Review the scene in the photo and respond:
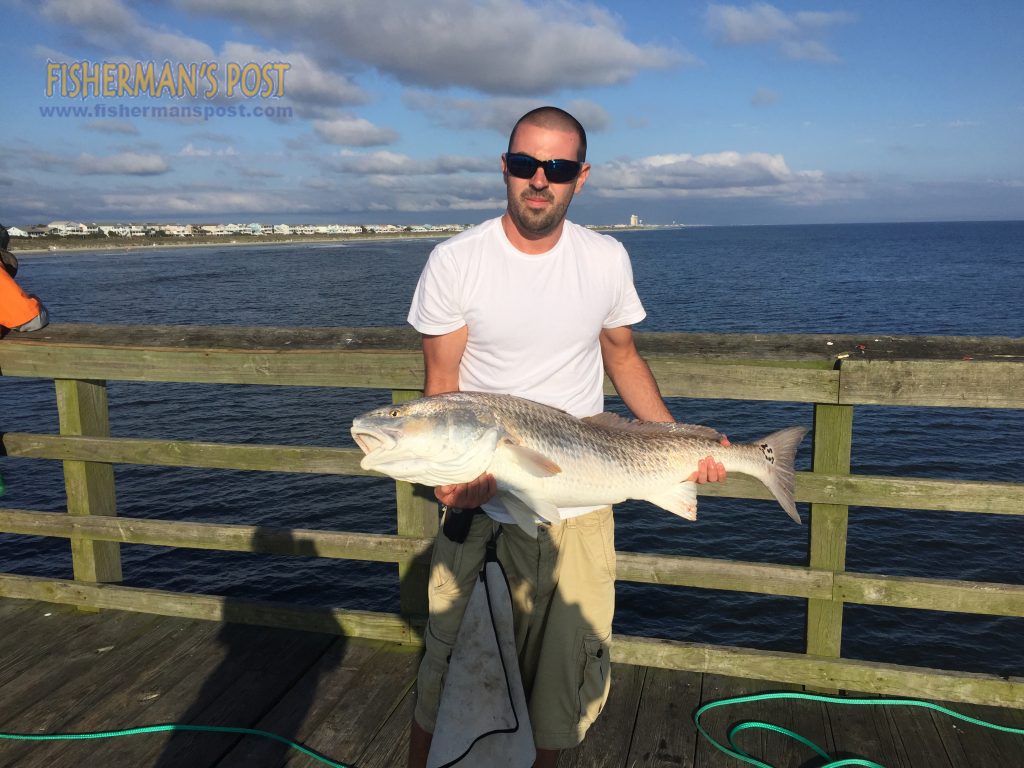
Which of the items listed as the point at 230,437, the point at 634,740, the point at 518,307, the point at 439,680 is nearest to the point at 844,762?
the point at 634,740

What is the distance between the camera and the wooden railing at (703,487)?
372 centimetres

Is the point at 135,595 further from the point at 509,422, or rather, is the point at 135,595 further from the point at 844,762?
the point at 844,762

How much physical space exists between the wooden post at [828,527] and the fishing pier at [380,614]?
0.01 m

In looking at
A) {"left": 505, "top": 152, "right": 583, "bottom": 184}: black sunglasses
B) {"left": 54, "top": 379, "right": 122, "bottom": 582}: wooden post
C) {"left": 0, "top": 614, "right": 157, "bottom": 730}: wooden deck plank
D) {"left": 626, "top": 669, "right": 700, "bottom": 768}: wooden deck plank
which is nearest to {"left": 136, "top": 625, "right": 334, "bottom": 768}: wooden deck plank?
{"left": 0, "top": 614, "right": 157, "bottom": 730}: wooden deck plank

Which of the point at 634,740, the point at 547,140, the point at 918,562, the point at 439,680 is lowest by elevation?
the point at 918,562

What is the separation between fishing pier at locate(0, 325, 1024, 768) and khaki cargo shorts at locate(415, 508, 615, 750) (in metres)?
0.55

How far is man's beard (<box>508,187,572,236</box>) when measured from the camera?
293cm

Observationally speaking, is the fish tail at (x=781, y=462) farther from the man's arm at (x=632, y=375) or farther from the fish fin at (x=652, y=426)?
the man's arm at (x=632, y=375)

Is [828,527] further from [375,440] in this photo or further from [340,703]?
[340,703]

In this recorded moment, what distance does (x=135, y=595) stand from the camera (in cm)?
496

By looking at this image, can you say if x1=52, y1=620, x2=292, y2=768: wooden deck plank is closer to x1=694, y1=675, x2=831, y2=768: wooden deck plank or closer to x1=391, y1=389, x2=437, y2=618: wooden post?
x1=391, y1=389, x2=437, y2=618: wooden post

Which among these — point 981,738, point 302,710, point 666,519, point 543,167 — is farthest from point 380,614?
point 666,519

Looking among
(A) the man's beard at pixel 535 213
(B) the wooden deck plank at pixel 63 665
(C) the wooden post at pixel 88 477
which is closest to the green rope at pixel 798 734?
(A) the man's beard at pixel 535 213

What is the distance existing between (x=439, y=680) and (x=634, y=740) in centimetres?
116
